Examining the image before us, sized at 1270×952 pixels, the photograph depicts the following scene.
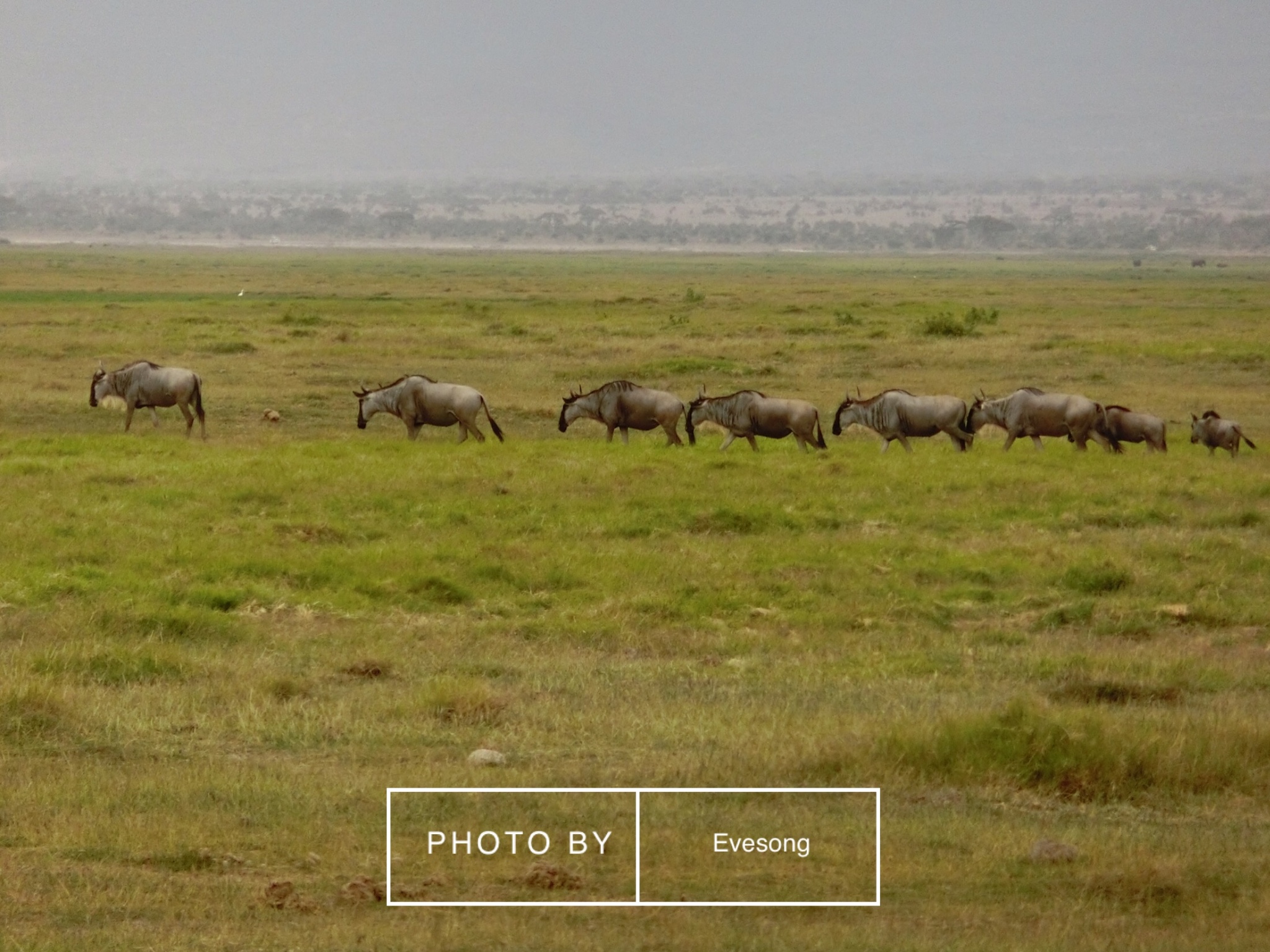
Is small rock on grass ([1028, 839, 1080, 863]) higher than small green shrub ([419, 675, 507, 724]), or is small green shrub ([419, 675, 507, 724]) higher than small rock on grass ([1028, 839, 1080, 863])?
small rock on grass ([1028, 839, 1080, 863])

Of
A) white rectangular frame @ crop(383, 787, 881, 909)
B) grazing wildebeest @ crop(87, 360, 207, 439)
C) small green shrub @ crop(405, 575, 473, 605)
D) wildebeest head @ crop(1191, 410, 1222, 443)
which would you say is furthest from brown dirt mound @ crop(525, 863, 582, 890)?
wildebeest head @ crop(1191, 410, 1222, 443)

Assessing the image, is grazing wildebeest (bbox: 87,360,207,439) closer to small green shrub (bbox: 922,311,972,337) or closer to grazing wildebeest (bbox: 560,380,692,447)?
grazing wildebeest (bbox: 560,380,692,447)

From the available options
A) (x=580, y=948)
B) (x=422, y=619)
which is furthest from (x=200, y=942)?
(x=422, y=619)

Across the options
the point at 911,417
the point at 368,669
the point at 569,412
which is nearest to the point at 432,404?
the point at 569,412

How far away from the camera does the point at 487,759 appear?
922cm

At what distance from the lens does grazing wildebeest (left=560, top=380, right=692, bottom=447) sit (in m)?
22.8

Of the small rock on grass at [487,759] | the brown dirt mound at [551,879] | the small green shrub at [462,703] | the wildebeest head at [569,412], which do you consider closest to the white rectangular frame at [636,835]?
the brown dirt mound at [551,879]

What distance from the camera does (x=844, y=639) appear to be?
1316cm

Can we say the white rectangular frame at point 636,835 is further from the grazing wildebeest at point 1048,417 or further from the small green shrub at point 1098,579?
the grazing wildebeest at point 1048,417

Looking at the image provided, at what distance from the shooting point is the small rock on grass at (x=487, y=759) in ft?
30.1

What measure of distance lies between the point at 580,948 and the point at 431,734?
3.34m

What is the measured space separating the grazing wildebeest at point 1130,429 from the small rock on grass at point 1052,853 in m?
15.8

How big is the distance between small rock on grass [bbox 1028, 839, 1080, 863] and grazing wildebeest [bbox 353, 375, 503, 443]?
1549 centimetres

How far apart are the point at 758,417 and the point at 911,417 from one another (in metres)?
2.07
